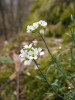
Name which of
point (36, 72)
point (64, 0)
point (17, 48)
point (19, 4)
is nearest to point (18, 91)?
point (36, 72)

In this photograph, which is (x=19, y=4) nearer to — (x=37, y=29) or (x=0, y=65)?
(x=0, y=65)

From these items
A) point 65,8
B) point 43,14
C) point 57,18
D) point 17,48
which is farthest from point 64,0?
point 17,48

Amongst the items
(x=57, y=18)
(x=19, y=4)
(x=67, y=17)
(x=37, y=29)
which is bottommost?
(x=37, y=29)

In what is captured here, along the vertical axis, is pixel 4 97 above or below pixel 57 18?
below

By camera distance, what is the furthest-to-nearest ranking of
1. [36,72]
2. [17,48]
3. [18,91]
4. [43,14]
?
[43,14], [17,48], [36,72], [18,91]

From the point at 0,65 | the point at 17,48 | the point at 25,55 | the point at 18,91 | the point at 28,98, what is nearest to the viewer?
the point at 25,55

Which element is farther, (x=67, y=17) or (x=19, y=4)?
(x=19, y=4)

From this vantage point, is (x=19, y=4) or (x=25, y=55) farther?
(x=19, y=4)

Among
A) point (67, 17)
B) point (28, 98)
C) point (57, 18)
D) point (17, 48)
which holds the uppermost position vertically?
point (57, 18)

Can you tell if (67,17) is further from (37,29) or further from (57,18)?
(37,29)
